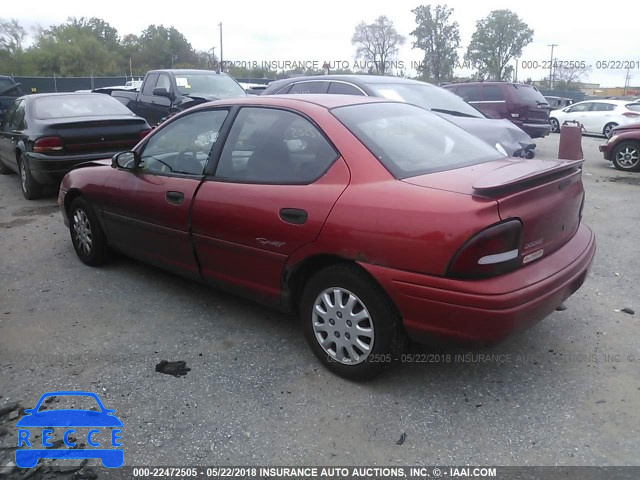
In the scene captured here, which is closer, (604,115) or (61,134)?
(61,134)

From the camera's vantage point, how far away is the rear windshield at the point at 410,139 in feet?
10.4

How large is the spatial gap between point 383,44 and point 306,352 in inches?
2162

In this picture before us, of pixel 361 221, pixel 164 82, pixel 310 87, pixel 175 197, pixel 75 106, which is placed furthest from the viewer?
pixel 164 82

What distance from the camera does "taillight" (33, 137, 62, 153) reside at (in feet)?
24.2

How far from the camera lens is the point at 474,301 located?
103 inches

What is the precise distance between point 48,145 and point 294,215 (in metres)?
5.60

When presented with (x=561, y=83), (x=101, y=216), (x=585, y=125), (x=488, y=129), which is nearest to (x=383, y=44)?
(x=561, y=83)

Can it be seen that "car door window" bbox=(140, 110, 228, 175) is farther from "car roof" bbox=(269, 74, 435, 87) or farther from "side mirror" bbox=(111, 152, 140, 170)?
"car roof" bbox=(269, 74, 435, 87)

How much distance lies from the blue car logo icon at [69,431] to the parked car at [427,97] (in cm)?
532

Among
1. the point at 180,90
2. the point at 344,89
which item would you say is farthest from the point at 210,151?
the point at 180,90

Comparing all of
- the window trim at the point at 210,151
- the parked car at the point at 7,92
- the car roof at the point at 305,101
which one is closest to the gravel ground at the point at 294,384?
the window trim at the point at 210,151

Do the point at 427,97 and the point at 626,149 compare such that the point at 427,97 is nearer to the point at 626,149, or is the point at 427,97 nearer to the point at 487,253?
the point at 626,149

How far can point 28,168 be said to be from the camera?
771cm

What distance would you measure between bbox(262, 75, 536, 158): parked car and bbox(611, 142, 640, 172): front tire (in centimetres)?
391
